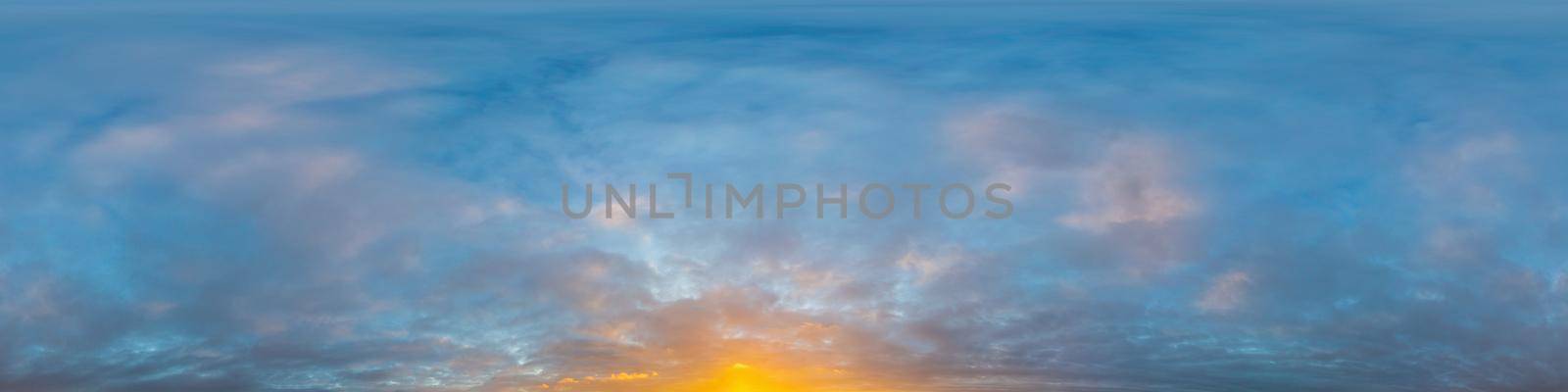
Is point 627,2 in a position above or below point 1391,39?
above

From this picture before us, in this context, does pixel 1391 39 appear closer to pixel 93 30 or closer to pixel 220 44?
pixel 220 44

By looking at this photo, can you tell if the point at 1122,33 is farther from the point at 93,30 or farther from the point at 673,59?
the point at 93,30

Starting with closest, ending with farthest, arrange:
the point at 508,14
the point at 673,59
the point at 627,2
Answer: the point at 673,59 < the point at 508,14 < the point at 627,2

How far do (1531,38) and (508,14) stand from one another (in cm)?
1518

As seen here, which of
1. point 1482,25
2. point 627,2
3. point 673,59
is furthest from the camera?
point 627,2

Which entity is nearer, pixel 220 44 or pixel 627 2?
pixel 220 44

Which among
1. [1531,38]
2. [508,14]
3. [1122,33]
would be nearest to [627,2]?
[508,14]

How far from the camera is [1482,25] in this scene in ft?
80.1

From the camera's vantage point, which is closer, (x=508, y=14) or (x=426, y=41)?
(x=426, y=41)

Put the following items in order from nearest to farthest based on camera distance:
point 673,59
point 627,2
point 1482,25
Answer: point 673,59 → point 1482,25 → point 627,2

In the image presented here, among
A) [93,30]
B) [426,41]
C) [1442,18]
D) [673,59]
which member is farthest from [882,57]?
[93,30]

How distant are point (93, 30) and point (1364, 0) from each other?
67.2 ft

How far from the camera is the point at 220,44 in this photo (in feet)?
77.6

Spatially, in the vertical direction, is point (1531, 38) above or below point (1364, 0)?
below
